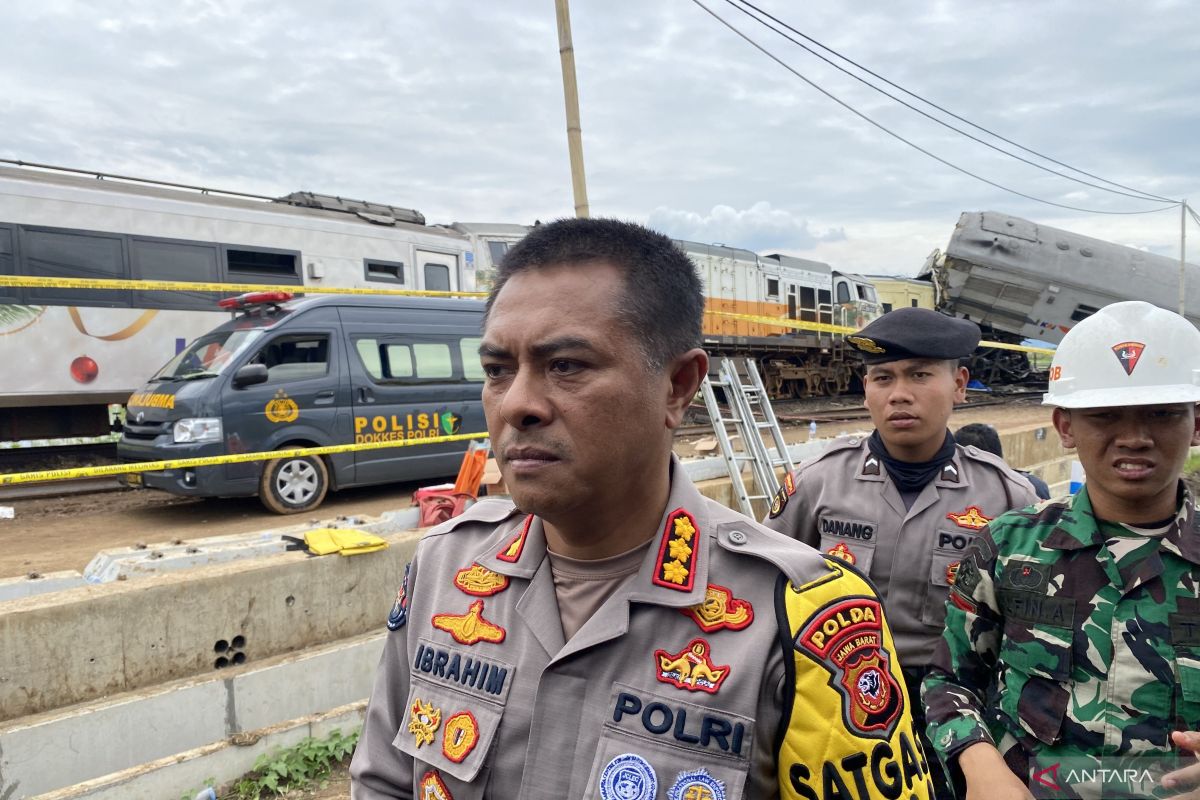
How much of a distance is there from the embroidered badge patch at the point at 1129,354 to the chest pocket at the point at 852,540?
39.6 inches

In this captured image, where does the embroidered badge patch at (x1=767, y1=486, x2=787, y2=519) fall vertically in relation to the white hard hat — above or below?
below

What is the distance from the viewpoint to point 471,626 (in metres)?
1.47

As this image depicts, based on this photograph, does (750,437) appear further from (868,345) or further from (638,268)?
(638,268)

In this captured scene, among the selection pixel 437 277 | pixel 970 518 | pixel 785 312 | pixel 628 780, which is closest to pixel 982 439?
pixel 970 518

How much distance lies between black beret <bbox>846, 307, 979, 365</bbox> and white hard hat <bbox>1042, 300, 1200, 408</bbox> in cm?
73

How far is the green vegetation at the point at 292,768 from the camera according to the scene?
352 cm

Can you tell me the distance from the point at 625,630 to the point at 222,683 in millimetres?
3363

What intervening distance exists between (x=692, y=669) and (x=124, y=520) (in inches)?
307

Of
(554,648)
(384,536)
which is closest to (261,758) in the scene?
(384,536)

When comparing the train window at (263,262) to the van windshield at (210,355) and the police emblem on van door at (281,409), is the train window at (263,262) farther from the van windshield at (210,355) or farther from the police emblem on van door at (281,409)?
the police emblem on van door at (281,409)

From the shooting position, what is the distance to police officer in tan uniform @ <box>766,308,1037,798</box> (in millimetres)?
2439

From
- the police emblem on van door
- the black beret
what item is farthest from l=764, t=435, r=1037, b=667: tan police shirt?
the police emblem on van door

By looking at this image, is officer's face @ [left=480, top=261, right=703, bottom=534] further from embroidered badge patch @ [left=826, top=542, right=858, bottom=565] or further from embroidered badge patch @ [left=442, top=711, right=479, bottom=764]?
embroidered badge patch @ [left=826, top=542, right=858, bottom=565]

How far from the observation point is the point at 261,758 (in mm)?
3629
